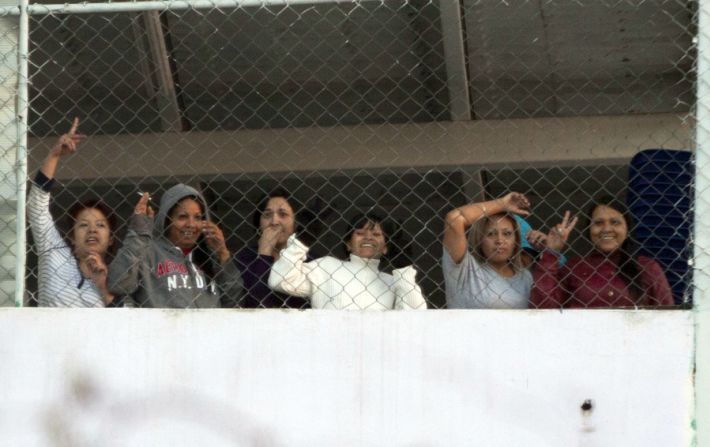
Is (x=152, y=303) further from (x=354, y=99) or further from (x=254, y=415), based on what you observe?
(x=354, y=99)

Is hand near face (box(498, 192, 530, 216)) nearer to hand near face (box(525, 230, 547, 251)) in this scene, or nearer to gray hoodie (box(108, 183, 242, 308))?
hand near face (box(525, 230, 547, 251))

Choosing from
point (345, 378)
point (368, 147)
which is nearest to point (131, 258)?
point (345, 378)

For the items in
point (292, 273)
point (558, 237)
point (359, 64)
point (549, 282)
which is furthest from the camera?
point (359, 64)

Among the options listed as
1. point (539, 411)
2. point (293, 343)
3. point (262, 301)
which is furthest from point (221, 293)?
point (539, 411)

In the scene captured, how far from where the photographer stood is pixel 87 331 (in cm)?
545

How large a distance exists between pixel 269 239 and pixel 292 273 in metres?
0.34

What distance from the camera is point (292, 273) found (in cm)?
563

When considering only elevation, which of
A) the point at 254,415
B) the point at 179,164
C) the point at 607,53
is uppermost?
the point at 607,53

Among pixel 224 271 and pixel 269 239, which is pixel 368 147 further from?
pixel 224 271

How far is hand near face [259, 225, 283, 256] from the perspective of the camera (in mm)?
5906

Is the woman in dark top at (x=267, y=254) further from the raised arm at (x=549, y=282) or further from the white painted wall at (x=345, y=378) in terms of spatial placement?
the raised arm at (x=549, y=282)

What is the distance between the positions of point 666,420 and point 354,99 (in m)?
3.48

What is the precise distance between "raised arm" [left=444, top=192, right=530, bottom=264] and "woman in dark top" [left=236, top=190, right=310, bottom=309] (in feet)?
1.99

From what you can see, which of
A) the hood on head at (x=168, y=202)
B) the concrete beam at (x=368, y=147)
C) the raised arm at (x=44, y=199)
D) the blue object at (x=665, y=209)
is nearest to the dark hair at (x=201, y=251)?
the hood on head at (x=168, y=202)
